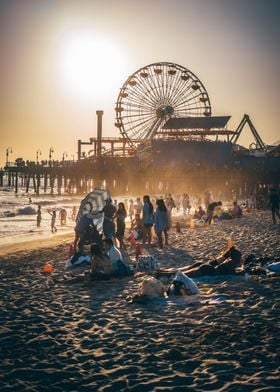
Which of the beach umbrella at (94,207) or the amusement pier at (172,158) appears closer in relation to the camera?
the beach umbrella at (94,207)

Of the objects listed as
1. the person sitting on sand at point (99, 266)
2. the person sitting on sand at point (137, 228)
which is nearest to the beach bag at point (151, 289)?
the person sitting on sand at point (99, 266)

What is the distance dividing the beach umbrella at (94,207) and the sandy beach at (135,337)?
12.7 ft

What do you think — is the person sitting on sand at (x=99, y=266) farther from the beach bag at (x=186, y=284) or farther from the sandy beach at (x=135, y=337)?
the beach bag at (x=186, y=284)

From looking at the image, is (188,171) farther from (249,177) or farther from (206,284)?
(206,284)

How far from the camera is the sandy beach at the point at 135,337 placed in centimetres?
410

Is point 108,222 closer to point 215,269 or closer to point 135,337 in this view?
point 215,269

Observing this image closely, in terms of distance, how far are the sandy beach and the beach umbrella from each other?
12.7 ft

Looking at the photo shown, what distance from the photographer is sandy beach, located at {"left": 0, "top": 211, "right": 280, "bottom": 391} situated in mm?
4102

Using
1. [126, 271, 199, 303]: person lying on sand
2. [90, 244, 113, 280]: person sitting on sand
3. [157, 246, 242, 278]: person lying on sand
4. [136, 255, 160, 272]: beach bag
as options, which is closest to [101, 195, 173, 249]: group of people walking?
[136, 255, 160, 272]: beach bag

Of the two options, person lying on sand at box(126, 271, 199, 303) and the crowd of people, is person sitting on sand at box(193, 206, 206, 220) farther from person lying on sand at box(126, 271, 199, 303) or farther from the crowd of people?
person lying on sand at box(126, 271, 199, 303)

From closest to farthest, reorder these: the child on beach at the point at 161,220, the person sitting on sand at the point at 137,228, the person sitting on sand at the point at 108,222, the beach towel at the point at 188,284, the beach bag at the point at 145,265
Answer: the beach towel at the point at 188,284
the beach bag at the point at 145,265
the person sitting on sand at the point at 108,222
the child on beach at the point at 161,220
the person sitting on sand at the point at 137,228

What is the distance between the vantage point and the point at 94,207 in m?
13.6

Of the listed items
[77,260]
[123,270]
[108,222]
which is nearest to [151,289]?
[123,270]

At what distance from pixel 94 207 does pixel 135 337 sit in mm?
8479
